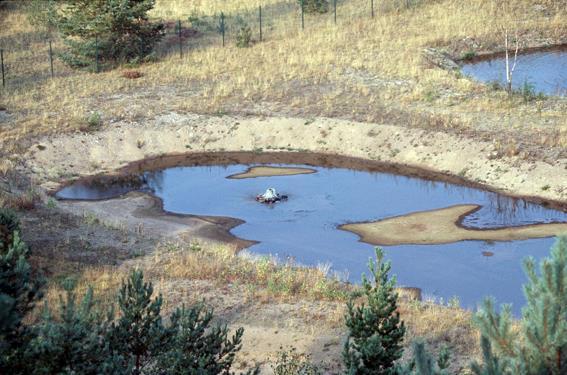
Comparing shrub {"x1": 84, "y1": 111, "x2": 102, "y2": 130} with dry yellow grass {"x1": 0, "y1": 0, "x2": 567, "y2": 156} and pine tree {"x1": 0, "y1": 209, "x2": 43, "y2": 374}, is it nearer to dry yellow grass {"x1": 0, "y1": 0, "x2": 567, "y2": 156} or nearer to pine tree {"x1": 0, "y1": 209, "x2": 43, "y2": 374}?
dry yellow grass {"x1": 0, "y1": 0, "x2": 567, "y2": 156}

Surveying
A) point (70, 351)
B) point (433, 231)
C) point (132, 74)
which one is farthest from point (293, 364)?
point (132, 74)

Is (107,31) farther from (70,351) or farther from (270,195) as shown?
(70,351)

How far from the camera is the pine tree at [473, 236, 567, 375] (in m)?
11.3

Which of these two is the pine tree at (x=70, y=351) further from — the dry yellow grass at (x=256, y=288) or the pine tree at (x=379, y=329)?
the dry yellow grass at (x=256, y=288)

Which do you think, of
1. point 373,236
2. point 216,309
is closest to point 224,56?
point 373,236

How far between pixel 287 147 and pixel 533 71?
20.5 m

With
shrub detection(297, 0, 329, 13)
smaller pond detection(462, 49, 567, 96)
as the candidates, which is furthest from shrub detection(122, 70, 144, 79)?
smaller pond detection(462, 49, 567, 96)

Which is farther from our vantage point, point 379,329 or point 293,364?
point 293,364

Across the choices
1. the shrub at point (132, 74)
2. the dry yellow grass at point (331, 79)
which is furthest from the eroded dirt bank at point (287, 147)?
the shrub at point (132, 74)

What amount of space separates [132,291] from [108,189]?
2681cm

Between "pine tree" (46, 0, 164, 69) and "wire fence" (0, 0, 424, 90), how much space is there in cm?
92

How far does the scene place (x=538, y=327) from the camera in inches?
453

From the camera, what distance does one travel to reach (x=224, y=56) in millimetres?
60938

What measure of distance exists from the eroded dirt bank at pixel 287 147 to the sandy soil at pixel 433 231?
15.3 ft
